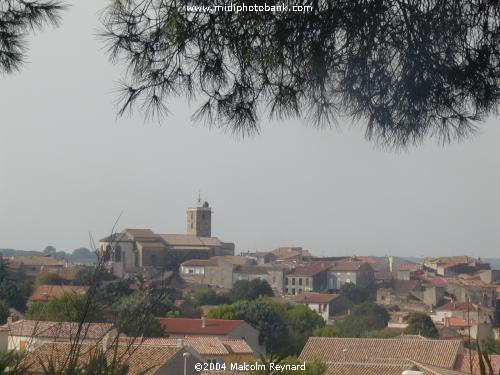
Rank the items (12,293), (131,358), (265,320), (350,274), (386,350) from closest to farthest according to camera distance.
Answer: (131,358)
(386,350)
(12,293)
(265,320)
(350,274)

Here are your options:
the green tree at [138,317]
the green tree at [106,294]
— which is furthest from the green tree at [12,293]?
the green tree at [138,317]

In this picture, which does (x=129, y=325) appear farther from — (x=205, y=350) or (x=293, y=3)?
(x=205, y=350)

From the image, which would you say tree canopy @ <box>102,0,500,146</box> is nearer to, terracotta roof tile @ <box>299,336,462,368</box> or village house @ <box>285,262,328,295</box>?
terracotta roof tile @ <box>299,336,462,368</box>

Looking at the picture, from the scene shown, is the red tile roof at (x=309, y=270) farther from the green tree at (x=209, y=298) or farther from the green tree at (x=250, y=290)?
the green tree at (x=209, y=298)

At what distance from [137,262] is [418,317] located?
114ft

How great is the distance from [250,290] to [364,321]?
50.1 ft

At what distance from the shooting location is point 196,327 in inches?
1041

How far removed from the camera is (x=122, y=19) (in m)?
3.18

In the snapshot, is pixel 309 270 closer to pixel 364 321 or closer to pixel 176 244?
pixel 176 244

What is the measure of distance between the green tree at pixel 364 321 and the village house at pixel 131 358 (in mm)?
22821

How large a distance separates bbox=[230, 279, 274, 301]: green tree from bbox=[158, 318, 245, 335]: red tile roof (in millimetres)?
25943

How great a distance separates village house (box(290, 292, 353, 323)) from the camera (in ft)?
166

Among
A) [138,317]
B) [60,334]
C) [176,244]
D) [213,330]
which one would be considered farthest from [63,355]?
[176,244]

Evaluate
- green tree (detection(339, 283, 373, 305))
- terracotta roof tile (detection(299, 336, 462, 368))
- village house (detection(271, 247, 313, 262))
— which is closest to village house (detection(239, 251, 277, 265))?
village house (detection(271, 247, 313, 262))
